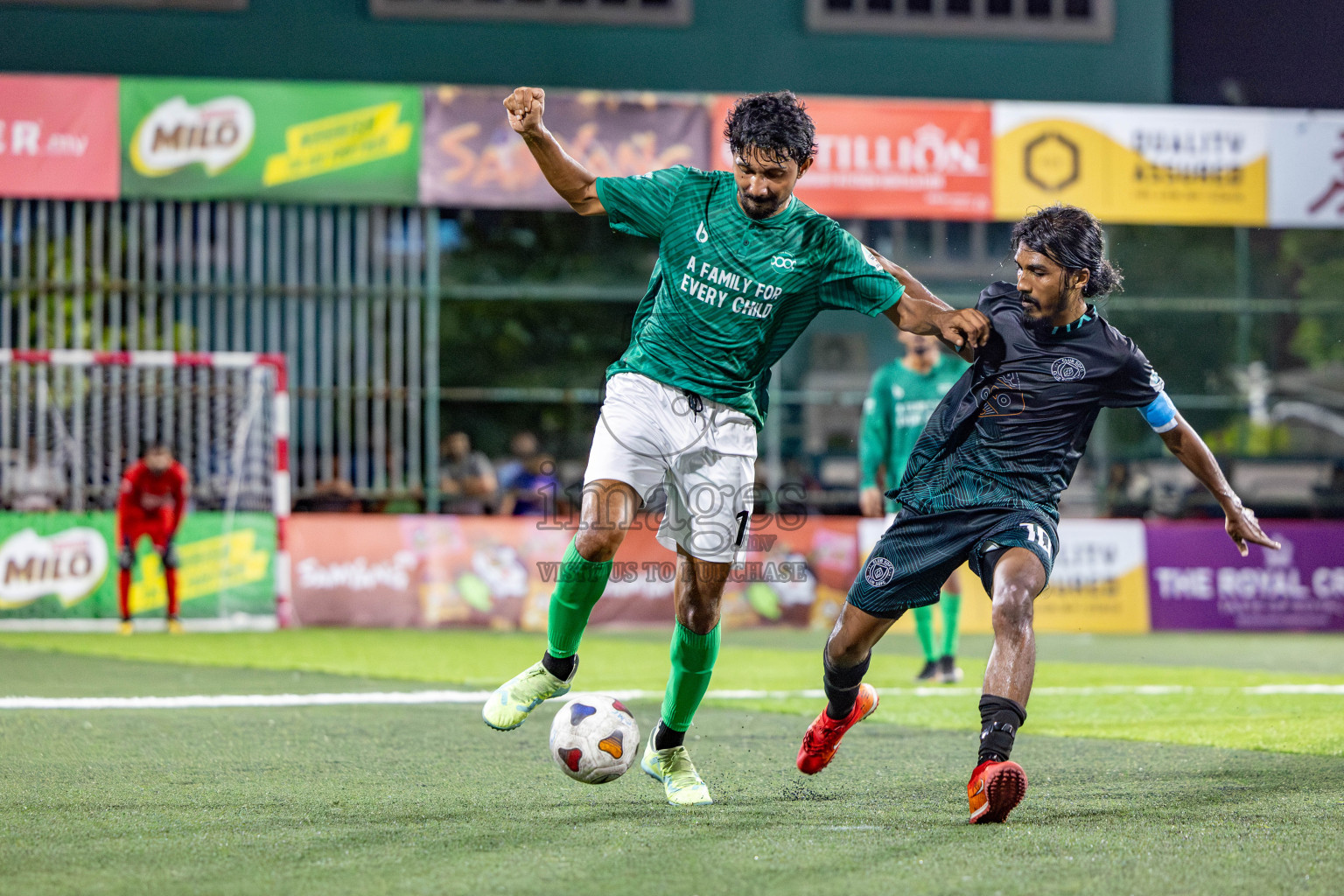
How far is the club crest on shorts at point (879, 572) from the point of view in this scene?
17.5ft

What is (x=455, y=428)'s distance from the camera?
16.2m

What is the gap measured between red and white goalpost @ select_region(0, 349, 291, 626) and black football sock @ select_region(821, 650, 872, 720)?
9.81 m

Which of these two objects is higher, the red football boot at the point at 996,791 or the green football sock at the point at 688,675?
the green football sock at the point at 688,675

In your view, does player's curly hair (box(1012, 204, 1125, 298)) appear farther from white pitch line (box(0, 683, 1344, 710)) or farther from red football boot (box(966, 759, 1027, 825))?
white pitch line (box(0, 683, 1344, 710))

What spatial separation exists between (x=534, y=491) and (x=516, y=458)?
606 millimetres

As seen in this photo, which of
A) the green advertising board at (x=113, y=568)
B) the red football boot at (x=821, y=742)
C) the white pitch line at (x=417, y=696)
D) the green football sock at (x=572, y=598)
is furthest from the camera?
the green advertising board at (x=113, y=568)

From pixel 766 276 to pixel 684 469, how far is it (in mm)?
730

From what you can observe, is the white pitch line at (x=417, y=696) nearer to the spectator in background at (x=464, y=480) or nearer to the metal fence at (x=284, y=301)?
the spectator in background at (x=464, y=480)

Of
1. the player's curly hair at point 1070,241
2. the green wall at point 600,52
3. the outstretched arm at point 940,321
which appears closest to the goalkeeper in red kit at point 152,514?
the green wall at point 600,52

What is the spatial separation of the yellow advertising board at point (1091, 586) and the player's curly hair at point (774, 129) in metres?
9.85

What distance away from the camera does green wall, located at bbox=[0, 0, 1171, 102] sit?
16.4 meters

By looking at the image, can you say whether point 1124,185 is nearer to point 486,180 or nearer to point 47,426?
point 486,180

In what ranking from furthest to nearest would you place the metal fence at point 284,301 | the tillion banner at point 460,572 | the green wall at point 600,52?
the green wall at point 600,52
the metal fence at point 284,301
the tillion banner at point 460,572

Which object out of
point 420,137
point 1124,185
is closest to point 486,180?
point 420,137
